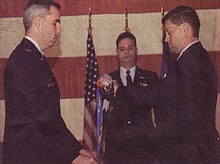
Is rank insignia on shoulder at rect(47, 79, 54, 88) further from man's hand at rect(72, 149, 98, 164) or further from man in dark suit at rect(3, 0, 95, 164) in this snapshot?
man's hand at rect(72, 149, 98, 164)

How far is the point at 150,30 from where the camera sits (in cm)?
359

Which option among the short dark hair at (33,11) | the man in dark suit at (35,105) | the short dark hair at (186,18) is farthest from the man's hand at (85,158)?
the short dark hair at (186,18)

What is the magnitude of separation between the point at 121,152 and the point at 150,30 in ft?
3.56

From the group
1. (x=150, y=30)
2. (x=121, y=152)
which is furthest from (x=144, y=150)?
(x=150, y=30)

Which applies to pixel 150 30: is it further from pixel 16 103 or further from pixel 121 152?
pixel 16 103

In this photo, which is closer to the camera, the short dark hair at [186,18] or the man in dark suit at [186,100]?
the man in dark suit at [186,100]

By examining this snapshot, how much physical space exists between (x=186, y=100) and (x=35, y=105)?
0.68 m

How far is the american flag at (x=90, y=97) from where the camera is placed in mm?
3408

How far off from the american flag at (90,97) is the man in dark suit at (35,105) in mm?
1107

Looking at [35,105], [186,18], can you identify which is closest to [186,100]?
[186,18]

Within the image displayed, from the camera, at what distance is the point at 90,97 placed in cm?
341

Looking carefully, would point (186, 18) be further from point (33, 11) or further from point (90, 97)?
point (90, 97)

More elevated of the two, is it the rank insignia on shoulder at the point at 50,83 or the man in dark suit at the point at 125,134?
the rank insignia on shoulder at the point at 50,83

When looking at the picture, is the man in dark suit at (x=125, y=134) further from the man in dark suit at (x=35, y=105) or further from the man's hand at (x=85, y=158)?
the man in dark suit at (x=35, y=105)
